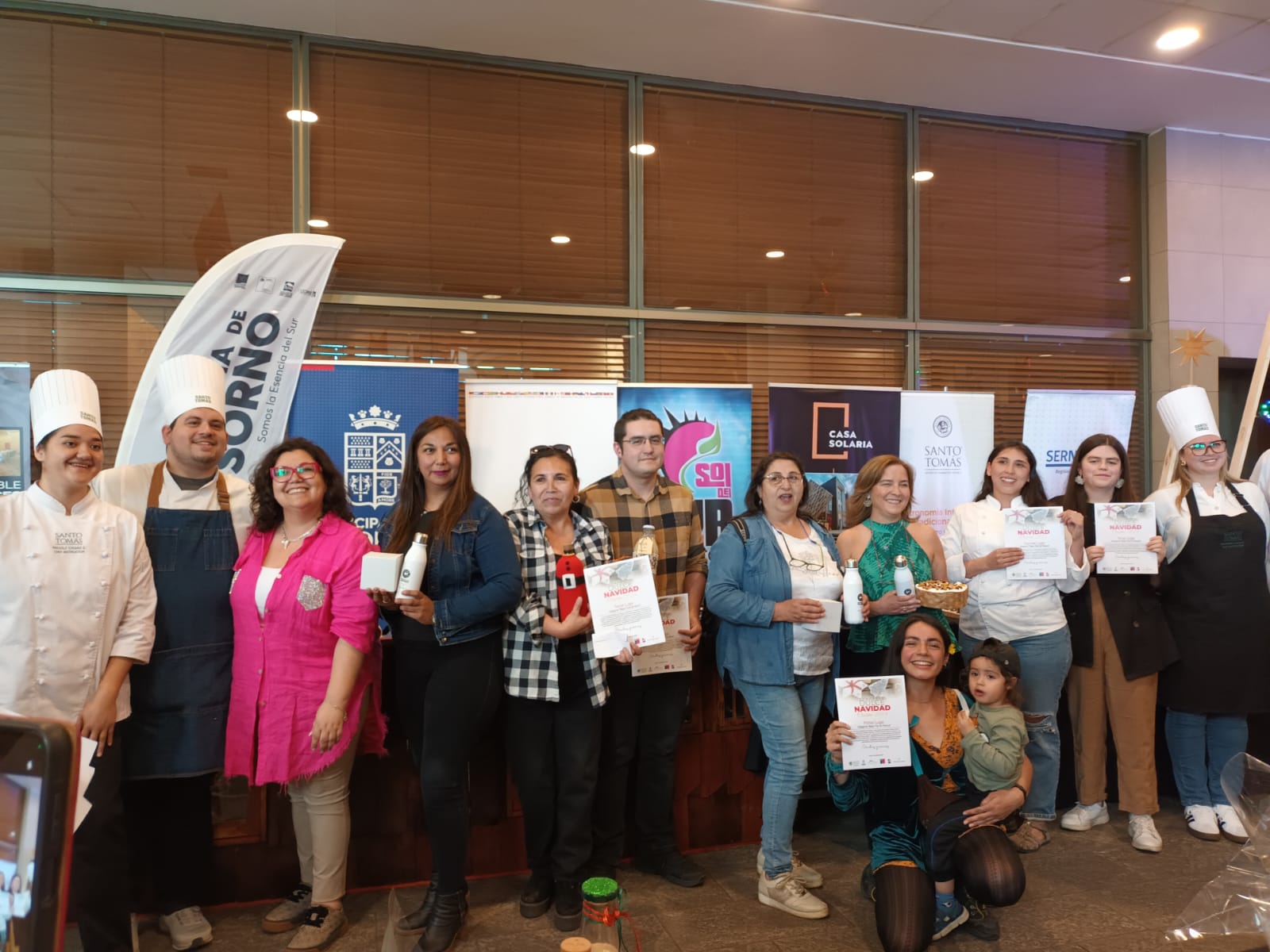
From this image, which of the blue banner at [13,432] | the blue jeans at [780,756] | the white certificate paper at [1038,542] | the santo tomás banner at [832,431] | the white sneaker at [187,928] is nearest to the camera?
the white sneaker at [187,928]

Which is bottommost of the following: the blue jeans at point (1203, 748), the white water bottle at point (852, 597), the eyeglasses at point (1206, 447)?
the blue jeans at point (1203, 748)

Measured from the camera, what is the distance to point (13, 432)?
3623 mm

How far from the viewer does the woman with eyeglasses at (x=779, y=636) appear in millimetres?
2914

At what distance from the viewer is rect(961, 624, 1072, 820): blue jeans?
342 centimetres

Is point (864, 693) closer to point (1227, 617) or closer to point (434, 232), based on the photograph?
point (1227, 617)

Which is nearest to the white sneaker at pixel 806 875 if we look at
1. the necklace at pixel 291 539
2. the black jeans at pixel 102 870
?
the necklace at pixel 291 539

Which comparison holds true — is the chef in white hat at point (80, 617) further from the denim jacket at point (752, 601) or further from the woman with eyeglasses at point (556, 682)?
the denim jacket at point (752, 601)

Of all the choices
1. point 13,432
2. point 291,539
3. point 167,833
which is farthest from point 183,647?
point 13,432

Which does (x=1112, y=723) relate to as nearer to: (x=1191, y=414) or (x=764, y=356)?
(x=1191, y=414)

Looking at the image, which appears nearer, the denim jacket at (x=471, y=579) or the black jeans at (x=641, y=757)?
the denim jacket at (x=471, y=579)

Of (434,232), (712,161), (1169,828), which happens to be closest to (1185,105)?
(712,161)

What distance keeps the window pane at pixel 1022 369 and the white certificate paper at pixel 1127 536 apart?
5.17 ft

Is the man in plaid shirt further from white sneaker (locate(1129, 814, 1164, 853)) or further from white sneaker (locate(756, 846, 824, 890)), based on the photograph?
white sneaker (locate(1129, 814, 1164, 853))

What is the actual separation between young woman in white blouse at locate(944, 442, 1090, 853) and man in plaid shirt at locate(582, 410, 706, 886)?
3.89 feet
